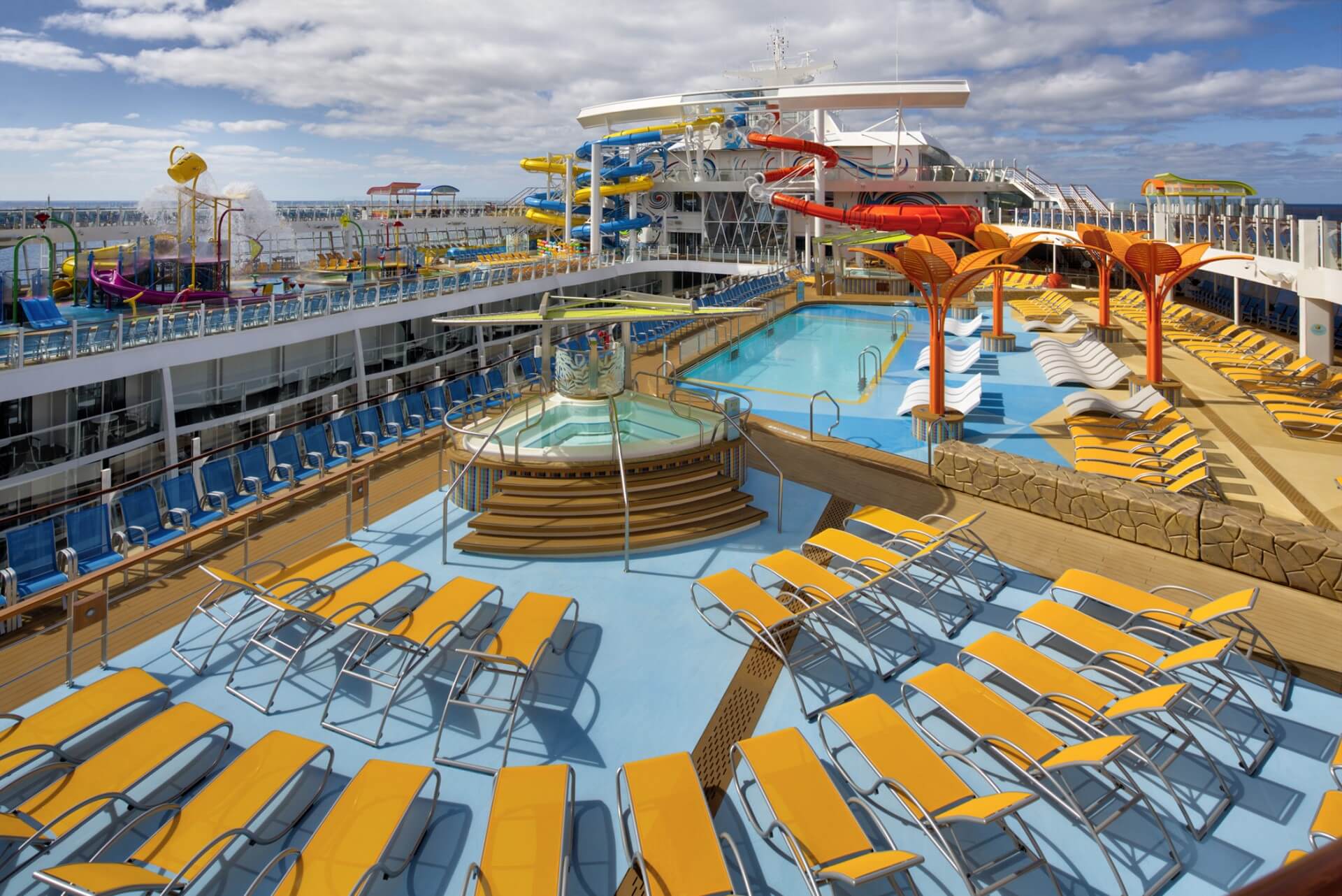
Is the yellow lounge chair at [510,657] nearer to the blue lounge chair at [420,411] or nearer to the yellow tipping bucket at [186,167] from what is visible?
the blue lounge chair at [420,411]

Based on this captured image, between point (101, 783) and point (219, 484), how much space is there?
5082mm

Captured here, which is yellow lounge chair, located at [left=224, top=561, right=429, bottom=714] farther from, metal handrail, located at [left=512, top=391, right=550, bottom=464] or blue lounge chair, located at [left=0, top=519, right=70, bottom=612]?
blue lounge chair, located at [left=0, top=519, right=70, bottom=612]

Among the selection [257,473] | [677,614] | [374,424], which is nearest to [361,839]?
[677,614]

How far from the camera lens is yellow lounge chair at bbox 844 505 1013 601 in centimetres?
644

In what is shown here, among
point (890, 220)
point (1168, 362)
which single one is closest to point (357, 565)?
point (1168, 362)

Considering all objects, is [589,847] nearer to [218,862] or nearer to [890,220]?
Result: [218,862]

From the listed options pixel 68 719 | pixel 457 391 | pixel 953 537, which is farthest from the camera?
pixel 457 391

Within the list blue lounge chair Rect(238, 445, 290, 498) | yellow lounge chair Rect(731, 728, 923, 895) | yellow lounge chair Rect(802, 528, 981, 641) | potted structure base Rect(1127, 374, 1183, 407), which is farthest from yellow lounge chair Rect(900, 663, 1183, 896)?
potted structure base Rect(1127, 374, 1183, 407)

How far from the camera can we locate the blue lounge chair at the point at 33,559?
6.52 m

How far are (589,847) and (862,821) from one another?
136 cm

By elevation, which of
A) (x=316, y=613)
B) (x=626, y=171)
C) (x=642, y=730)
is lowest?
(x=642, y=730)

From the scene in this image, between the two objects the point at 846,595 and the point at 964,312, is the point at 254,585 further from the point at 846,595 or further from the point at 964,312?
the point at 964,312

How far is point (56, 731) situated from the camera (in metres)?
4.15

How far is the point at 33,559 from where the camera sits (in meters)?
6.69
